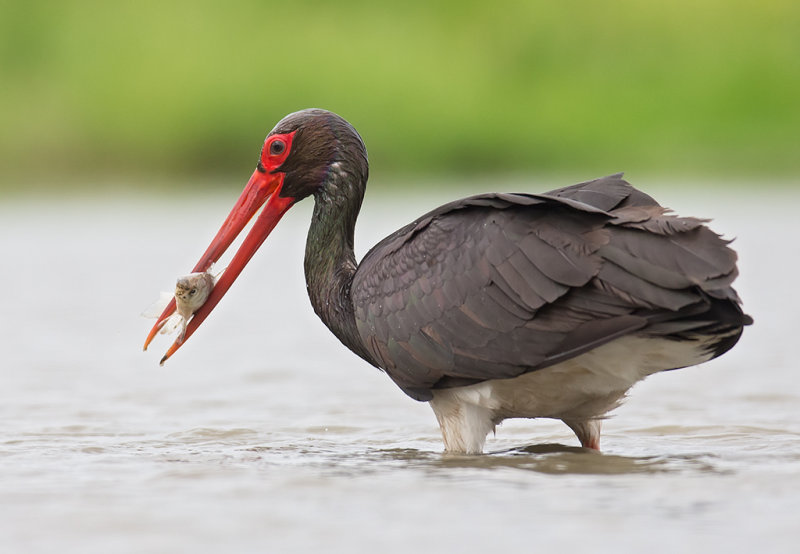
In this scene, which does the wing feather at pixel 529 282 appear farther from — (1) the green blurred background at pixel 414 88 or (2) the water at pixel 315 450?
(1) the green blurred background at pixel 414 88

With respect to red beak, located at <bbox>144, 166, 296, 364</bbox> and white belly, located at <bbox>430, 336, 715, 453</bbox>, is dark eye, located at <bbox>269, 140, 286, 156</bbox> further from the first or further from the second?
white belly, located at <bbox>430, 336, 715, 453</bbox>

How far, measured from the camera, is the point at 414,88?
21047 mm

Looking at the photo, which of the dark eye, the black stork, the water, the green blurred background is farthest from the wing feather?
the green blurred background

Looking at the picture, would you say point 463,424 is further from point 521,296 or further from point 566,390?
point 521,296

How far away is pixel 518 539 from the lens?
14.6ft

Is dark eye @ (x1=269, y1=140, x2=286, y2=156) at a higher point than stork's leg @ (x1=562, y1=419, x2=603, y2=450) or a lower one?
higher

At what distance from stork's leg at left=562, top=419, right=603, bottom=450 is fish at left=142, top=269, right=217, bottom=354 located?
5.86ft

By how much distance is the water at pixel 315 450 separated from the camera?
180 inches

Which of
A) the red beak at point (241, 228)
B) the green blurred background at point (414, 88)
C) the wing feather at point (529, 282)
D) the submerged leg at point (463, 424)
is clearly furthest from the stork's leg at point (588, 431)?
the green blurred background at point (414, 88)

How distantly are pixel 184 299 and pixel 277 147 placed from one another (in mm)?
829

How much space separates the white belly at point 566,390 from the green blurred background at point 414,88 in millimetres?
14256

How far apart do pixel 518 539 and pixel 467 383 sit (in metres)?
1.48

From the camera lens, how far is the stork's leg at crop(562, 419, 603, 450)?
621 centimetres

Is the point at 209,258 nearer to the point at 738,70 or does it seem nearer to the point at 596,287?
the point at 596,287
